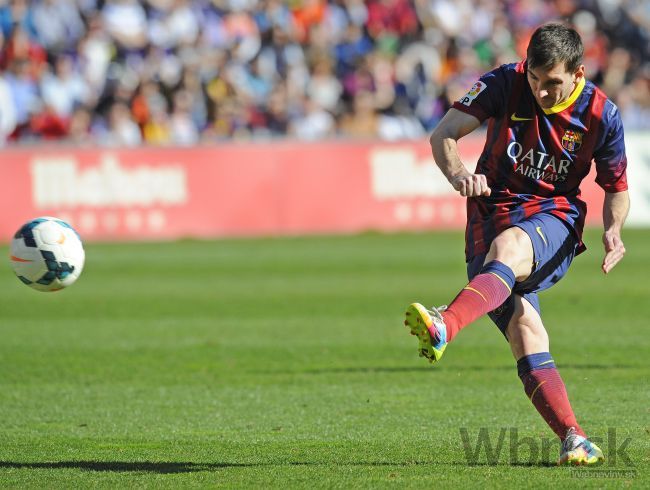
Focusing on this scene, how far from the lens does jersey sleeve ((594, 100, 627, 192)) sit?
5.88m

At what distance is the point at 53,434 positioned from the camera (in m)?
6.97

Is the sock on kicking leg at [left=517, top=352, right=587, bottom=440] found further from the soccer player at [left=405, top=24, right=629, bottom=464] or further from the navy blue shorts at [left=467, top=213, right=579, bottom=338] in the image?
the navy blue shorts at [left=467, top=213, right=579, bottom=338]

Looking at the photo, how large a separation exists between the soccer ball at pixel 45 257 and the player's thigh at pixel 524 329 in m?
2.84

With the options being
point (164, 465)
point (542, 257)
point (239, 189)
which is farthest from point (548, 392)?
point (239, 189)

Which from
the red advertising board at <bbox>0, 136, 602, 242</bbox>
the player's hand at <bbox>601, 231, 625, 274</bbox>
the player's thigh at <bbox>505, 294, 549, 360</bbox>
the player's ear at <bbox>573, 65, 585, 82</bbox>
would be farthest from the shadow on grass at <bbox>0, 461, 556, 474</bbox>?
the red advertising board at <bbox>0, 136, 602, 242</bbox>

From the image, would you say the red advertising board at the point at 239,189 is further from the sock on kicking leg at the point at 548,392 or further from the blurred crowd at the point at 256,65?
the sock on kicking leg at the point at 548,392

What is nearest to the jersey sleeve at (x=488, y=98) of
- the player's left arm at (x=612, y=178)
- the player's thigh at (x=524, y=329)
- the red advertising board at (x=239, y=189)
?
the player's left arm at (x=612, y=178)

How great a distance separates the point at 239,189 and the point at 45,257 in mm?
12152

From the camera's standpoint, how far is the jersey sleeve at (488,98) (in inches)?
227

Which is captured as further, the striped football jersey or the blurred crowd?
the blurred crowd

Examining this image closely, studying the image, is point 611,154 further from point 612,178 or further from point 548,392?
point 548,392

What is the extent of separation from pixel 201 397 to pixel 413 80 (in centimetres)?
1538

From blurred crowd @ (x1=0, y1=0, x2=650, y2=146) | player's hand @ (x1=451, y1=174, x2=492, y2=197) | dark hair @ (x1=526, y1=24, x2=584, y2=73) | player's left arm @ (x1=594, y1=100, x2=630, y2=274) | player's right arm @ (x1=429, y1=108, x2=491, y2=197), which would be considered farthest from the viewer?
blurred crowd @ (x1=0, y1=0, x2=650, y2=146)

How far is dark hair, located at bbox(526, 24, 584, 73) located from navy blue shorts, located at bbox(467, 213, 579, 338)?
30.2 inches
